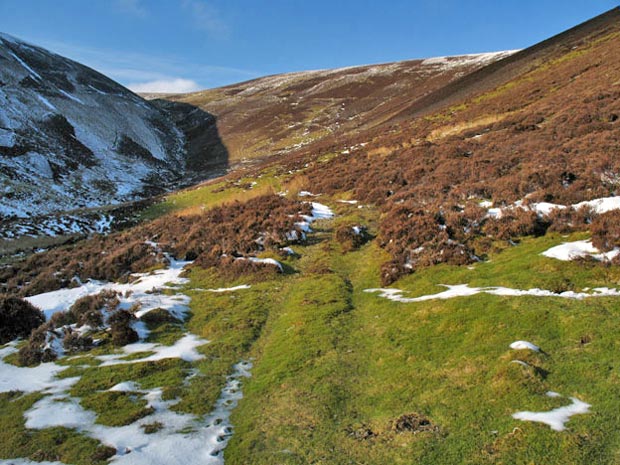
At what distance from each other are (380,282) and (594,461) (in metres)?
11.5

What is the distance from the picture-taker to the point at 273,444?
29.2 feet

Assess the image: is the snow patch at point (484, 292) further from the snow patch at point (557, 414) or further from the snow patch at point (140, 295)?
the snow patch at point (140, 295)

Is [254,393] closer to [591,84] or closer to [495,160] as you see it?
[495,160]

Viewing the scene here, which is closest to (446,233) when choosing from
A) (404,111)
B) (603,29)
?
(404,111)

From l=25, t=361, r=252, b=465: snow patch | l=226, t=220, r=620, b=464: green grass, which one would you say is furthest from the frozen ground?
l=226, t=220, r=620, b=464: green grass

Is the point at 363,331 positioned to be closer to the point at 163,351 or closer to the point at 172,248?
the point at 163,351

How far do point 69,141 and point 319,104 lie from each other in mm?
75539

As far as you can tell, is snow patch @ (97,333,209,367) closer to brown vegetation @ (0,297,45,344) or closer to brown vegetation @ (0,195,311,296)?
brown vegetation @ (0,297,45,344)

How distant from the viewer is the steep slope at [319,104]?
9606 centimetres

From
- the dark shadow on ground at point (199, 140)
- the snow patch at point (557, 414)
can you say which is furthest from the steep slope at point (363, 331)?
the dark shadow on ground at point (199, 140)

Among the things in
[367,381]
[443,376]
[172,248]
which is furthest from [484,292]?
[172,248]

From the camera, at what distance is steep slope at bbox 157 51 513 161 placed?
96.1 m

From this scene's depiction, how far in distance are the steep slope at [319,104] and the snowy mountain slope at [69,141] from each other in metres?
20.8

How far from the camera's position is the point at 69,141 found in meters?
80.7
